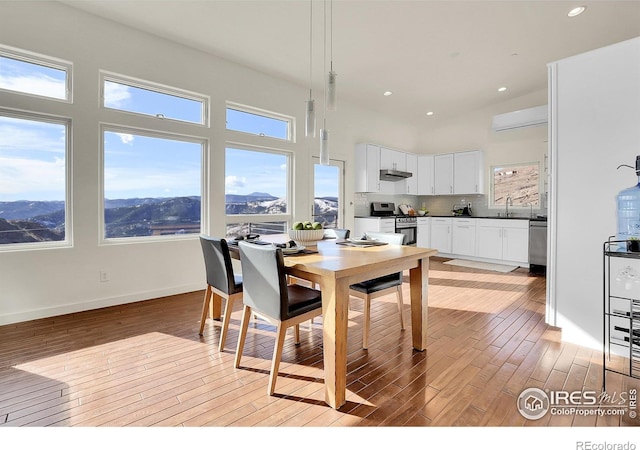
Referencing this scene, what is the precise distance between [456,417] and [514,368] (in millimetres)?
797

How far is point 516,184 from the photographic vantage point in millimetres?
6066

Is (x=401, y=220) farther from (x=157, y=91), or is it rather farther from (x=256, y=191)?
(x=157, y=91)

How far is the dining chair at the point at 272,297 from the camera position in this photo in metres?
1.81

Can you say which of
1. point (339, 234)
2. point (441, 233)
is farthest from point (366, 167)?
point (339, 234)

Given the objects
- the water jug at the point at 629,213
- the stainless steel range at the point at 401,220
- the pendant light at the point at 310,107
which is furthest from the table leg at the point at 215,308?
the stainless steel range at the point at 401,220

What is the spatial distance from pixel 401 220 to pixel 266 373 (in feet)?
15.3

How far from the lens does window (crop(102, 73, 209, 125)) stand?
3375 mm

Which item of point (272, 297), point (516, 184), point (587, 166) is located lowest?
point (272, 297)

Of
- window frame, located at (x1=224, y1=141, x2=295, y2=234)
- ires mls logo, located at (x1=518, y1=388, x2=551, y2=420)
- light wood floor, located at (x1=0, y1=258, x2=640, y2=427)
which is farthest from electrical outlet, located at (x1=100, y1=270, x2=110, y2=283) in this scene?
ires mls logo, located at (x1=518, y1=388, x2=551, y2=420)

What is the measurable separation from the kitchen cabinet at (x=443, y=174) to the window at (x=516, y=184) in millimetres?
802

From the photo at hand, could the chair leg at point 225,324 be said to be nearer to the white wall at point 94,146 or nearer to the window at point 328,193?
the white wall at point 94,146

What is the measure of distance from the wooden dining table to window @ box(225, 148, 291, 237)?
238 cm

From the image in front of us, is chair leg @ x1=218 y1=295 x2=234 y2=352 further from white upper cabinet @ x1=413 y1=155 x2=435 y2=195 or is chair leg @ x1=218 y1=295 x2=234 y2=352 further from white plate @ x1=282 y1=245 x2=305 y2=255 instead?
white upper cabinet @ x1=413 y1=155 x2=435 y2=195
